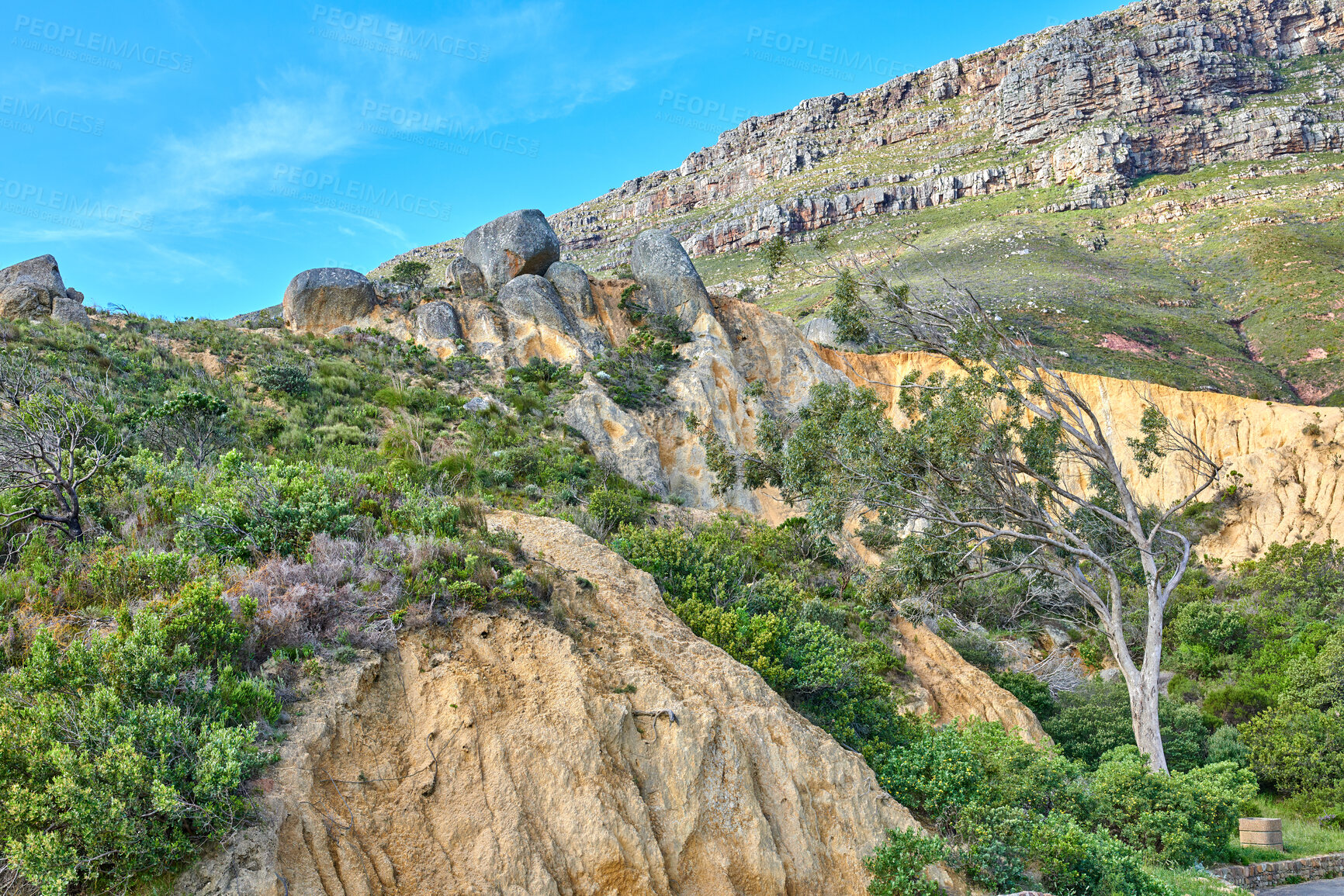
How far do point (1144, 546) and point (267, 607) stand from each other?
16533 mm

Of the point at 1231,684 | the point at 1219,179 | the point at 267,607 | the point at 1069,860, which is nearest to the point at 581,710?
the point at 267,607

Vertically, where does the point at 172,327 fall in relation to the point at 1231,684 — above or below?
above

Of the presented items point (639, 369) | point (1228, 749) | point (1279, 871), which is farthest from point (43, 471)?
point (639, 369)

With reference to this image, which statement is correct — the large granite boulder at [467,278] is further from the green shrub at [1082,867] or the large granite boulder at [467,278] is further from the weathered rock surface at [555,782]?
the green shrub at [1082,867]

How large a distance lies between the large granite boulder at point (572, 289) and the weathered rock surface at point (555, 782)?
78.5 ft

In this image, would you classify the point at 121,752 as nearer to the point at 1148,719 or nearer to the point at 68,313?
the point at 1148,719

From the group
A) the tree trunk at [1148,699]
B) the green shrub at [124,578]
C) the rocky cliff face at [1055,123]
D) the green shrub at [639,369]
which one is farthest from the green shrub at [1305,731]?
the rocky cliff face at [1055,123]

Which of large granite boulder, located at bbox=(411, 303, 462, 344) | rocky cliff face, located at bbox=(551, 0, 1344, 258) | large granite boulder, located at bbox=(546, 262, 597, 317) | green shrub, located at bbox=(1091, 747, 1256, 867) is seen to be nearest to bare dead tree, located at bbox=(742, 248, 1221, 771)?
green shrub, located at bbox=(1091, 747, 1256, 867)

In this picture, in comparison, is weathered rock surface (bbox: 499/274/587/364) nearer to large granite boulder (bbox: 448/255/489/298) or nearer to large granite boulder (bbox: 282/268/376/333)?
large granite boulder (bbox: 448/255/489/298)

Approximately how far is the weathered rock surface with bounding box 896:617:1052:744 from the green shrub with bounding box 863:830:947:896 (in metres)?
6.70

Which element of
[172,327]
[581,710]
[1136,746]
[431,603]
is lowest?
[1136,746]

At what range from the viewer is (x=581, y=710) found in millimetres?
6062

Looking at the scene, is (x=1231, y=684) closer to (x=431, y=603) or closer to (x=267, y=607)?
(x=431, y=603)

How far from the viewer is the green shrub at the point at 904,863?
641 cm
